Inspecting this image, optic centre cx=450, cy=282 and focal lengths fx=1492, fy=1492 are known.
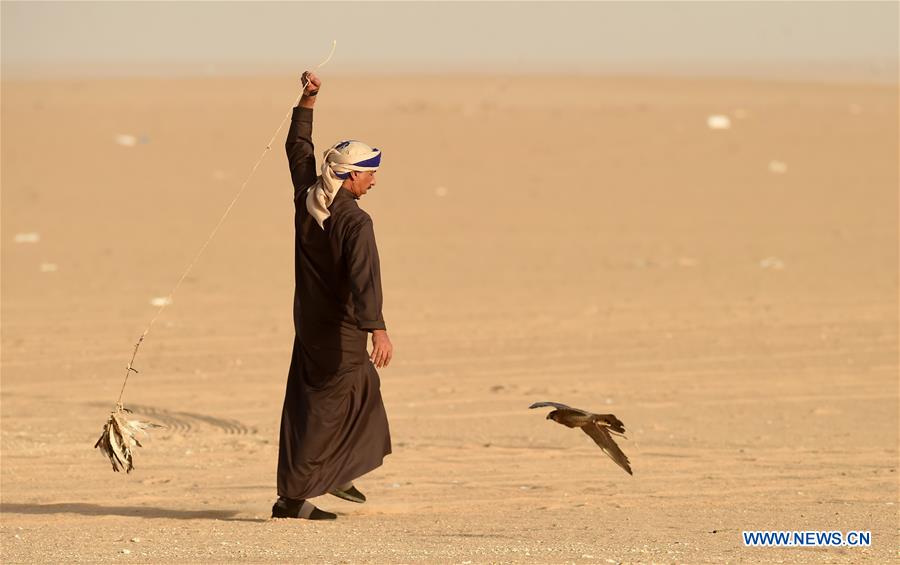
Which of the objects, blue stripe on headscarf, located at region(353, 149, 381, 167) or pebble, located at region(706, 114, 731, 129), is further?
pebble, located at region(706, 114, 731, 129)

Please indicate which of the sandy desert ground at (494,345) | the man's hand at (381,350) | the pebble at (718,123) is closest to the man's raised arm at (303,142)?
the man's hand at (381,350)

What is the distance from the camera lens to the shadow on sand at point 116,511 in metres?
6.39

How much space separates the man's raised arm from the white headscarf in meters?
0.28

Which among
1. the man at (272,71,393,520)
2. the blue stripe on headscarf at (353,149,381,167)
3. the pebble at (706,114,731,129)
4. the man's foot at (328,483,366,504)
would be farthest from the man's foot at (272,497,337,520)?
the pebble at (706,114,731,129)

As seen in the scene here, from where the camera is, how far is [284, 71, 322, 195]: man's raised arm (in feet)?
20.5

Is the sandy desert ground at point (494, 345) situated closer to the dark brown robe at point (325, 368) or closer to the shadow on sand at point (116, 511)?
the shadow on sand at point (116, 511)

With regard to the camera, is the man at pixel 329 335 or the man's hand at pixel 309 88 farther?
the man's hand at pixel 309 88

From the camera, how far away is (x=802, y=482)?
6910 millimetres

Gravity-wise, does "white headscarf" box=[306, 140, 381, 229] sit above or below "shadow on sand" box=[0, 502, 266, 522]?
above

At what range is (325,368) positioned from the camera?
6.15 meters

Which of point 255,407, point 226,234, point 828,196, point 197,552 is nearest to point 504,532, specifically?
point 197,552

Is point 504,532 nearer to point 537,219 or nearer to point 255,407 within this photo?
point 255,407

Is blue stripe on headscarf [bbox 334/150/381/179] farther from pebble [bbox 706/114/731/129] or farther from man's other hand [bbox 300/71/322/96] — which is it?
pebble [bbox 706/114/731/129]

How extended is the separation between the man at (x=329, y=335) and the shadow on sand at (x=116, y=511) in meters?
0.34
